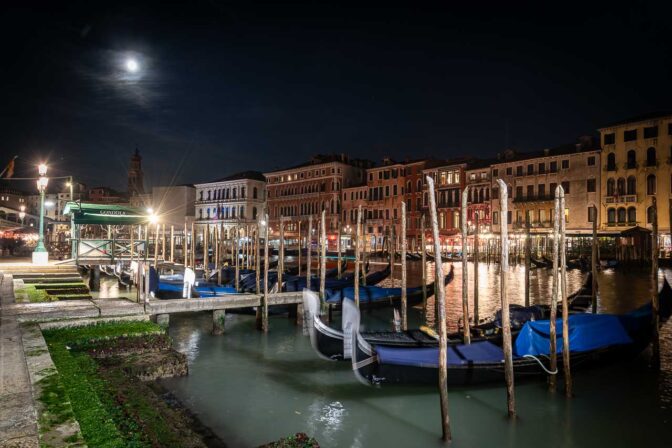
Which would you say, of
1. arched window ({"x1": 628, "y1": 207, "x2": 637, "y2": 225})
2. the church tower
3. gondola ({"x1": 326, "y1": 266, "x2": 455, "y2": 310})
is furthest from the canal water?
the church tower

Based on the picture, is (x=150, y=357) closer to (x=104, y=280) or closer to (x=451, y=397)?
(x=451, y=397)

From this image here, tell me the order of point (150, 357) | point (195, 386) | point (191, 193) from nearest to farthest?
→ point (150, 357)
point (195, 386)
point (191, 193)

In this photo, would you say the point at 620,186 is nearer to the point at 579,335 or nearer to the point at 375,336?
the point at 579,335

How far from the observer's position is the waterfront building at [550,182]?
34.5 metres

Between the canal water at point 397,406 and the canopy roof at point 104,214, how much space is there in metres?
8.59

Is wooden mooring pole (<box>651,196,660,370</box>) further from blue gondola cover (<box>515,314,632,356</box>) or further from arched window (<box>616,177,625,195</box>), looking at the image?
arched window (<box>616,177,625,195</box>)

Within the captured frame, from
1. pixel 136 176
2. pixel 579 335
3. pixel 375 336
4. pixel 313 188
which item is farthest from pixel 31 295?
pixel 136 176

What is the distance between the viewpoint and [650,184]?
32.1 meters

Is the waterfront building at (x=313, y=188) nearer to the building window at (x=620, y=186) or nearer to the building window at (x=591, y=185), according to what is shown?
the building window at (x=591, y=185)

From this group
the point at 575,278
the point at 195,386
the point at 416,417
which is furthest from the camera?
the point at 575,278

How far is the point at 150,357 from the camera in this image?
22.7ft

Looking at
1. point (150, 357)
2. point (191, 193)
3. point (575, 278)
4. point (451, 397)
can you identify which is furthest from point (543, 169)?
point (191, 193)

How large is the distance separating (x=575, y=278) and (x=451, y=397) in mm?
22621

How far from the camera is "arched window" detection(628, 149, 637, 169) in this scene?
32500 millimetres
